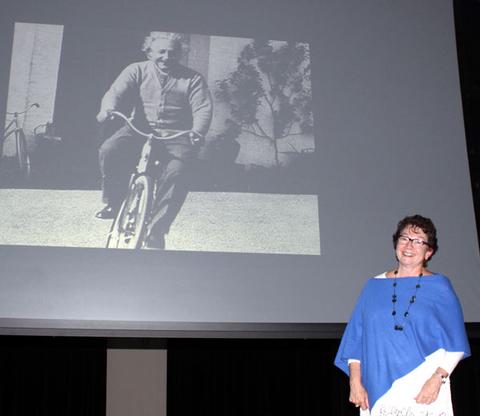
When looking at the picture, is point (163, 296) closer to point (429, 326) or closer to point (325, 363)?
point (429, 326)

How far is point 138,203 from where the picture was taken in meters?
2.85

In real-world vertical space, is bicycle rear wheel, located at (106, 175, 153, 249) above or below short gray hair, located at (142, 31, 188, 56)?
below

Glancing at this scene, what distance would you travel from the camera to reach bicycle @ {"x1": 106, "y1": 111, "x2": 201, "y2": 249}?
2809mm

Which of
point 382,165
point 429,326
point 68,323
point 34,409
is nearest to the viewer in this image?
point 429,326

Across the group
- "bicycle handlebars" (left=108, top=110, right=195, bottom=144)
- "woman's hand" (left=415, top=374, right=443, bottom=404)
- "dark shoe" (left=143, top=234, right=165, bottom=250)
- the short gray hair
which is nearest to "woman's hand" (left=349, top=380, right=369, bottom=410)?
"woman's hand" (left=415, top=374, right=443, bottom=404)

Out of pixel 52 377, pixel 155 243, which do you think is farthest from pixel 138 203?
pixel 52 377

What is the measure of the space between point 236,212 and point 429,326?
112 cm

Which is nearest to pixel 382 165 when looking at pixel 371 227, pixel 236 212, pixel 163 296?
pixel 371 227

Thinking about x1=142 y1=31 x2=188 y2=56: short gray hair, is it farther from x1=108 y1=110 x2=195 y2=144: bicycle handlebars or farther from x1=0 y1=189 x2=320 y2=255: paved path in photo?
x1=0 y1=189 x2=320 y2=255: paved path in photo

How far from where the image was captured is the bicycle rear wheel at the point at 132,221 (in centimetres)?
280

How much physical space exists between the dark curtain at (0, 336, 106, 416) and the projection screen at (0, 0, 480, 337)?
161 cm

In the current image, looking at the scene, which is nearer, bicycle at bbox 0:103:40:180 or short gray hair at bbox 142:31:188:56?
bicycle at bbox 0:103:40:180

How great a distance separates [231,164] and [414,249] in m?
1.12

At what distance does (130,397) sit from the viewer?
434 cm
